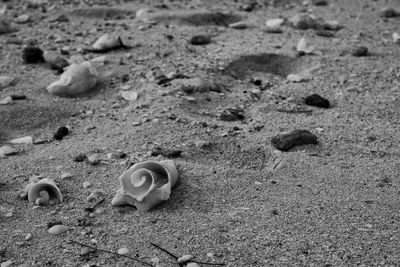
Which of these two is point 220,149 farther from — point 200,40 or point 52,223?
point 200,40

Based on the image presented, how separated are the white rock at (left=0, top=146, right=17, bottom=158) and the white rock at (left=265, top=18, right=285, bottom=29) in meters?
2.43

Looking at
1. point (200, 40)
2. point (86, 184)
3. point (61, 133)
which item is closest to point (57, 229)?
point (86, 184)

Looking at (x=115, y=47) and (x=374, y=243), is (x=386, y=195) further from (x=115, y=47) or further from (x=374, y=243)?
(x=115, y=47)

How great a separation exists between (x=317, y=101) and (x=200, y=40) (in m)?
1.21

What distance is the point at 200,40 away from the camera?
409cm

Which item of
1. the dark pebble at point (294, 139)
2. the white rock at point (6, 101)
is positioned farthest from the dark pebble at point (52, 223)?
the white rock at point (6, 101)

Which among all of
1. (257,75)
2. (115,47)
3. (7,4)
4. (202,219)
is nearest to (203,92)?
(257,75)

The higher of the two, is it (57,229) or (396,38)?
(396,38)

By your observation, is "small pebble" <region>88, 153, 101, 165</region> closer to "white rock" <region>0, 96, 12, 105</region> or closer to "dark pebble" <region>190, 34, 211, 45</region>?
"white rock" <region>0, 96, 12, 105</region>

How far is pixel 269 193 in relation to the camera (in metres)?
2.45

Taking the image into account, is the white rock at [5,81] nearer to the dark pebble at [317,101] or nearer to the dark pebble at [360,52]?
the dark pebble at [317,101]

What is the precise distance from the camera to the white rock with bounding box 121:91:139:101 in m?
3.33

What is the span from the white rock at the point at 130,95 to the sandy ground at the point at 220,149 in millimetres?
44

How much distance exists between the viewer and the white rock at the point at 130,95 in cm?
333
